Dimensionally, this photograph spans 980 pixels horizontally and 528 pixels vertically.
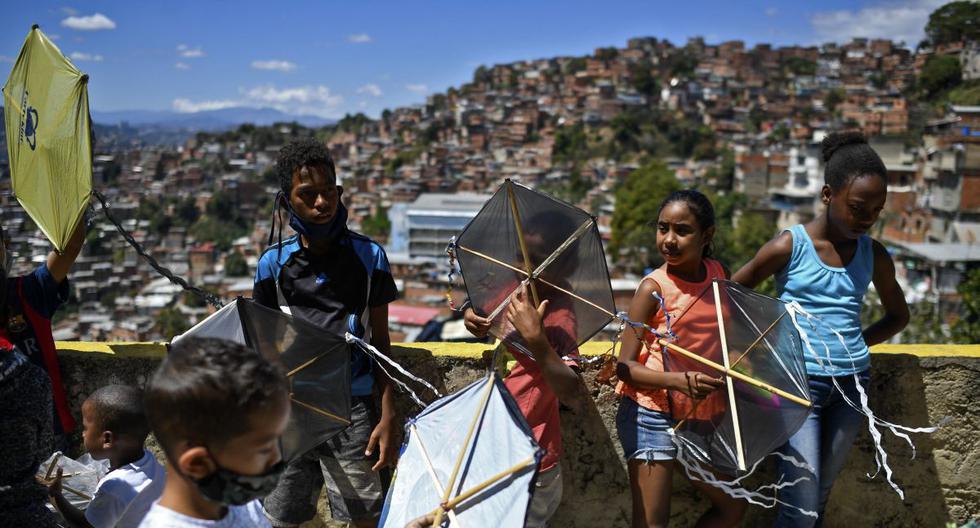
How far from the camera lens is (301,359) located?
2.25 m

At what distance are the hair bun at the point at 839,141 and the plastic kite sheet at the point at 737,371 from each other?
24.7 inches

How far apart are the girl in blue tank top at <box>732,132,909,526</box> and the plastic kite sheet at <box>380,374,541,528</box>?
39.5 inches

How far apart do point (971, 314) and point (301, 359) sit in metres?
12.4

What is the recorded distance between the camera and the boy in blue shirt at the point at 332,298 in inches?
92.5

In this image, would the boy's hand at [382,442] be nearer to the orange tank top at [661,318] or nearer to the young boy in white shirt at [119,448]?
the young boy in white shirt at [119,448]

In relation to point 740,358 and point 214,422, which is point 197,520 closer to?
point 214,422

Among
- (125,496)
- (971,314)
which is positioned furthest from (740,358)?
(971,314)

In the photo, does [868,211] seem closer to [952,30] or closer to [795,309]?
[795,309]

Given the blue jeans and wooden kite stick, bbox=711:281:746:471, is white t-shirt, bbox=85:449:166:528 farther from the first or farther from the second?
the blue jeans

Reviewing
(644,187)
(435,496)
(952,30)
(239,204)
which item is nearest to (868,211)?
(435,496)

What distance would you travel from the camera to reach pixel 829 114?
8988 centimetres

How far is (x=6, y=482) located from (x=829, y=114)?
323 feet

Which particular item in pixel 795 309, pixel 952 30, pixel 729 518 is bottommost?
pixel 729 518

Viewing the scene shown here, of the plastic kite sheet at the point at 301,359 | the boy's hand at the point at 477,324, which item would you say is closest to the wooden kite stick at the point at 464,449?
the boy's hand at the point at 477,324
